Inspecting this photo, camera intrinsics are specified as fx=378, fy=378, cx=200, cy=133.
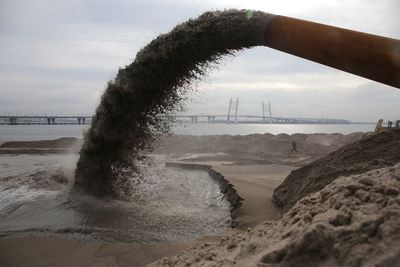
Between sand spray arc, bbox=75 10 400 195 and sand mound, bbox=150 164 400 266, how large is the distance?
1.76 meters

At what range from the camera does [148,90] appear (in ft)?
23.0

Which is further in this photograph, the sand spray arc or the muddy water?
the muddy water

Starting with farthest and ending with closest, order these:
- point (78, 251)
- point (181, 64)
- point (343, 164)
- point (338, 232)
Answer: point (181, 64), point (343, 164), point (78, 251), point (338, 232)

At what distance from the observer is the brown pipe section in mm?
3727

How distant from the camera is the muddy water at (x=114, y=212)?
5211mm

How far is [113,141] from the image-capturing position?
7.31 m

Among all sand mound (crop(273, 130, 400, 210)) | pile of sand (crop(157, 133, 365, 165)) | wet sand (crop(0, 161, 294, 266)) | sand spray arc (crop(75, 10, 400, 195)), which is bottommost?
wet sand (crop(0, 161, 294, 266))

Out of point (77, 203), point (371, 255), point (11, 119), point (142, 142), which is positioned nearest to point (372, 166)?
point (371, 255)

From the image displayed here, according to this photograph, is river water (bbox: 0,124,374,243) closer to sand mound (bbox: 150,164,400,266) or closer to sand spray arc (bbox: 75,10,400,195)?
sand spray arc (bbox: 75,10,400,195)

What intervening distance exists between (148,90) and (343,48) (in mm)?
3882

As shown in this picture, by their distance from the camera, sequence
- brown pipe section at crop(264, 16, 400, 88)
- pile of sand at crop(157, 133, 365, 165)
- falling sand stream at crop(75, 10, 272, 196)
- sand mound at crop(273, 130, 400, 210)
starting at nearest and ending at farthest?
brown pipe section at crop(264, 16, 400, 88) → sand mound at crop(273, 130, 400, 210) → falling sand stream at crop(75, 10, 272, 196) → pile of sand at crop(157, 133, 365, 165)

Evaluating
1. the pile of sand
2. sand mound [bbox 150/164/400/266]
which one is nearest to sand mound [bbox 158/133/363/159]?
the pile of sand

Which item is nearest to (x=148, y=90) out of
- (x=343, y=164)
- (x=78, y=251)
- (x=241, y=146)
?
(x=78, y=251)

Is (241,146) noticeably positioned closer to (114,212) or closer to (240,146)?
(240,146)
